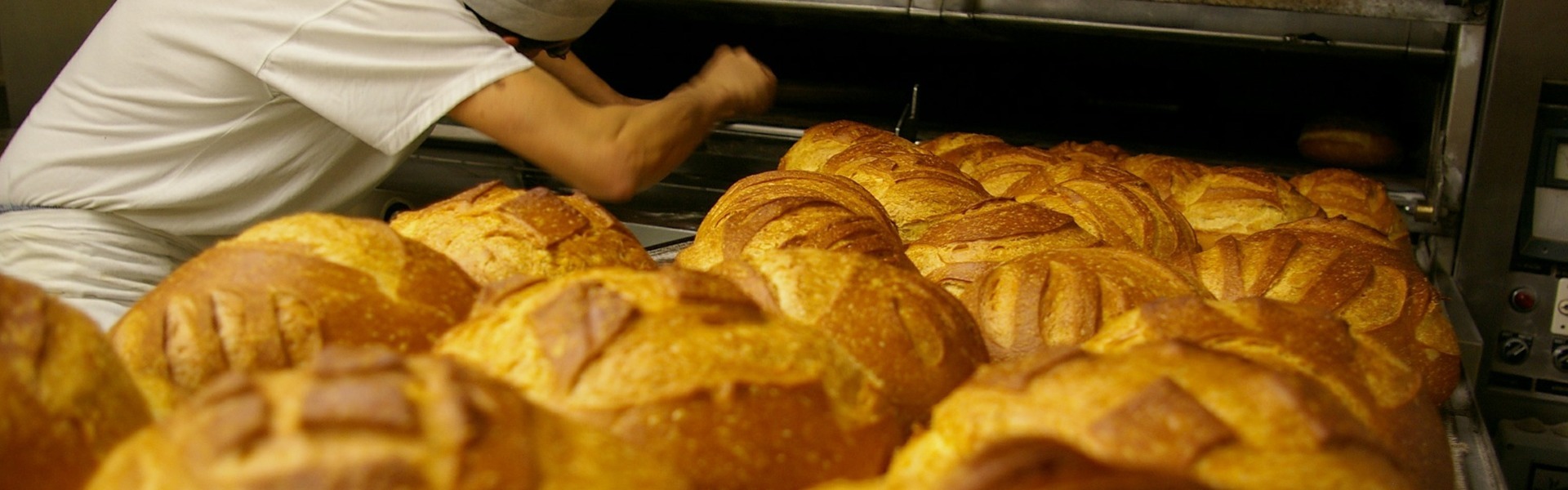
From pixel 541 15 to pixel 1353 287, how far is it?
1577 mm

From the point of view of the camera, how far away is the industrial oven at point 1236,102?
2.86 metres

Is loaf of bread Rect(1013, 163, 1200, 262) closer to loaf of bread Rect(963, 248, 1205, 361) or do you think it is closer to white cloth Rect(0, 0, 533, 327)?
loaf of bread Rect(963, 248, 1205, 361)

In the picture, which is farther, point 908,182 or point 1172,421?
point 908,182

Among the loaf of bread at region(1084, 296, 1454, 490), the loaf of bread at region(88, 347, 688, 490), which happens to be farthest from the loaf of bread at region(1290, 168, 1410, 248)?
the loaf of bread at region(88, 347, 688, 490)

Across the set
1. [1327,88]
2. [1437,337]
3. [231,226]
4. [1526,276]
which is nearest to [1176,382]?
[1437,337]

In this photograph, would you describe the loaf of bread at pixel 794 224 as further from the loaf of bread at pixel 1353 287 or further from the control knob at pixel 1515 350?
the control knob at pixel 1515 350

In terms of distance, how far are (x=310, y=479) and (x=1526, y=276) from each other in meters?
3.20

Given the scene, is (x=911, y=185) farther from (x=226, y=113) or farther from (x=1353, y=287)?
(x=226, y=113)

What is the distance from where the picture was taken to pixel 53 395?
30.1 inches

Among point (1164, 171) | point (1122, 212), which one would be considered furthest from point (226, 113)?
point (1164, 171)

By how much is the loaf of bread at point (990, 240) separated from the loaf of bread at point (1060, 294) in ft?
0.49

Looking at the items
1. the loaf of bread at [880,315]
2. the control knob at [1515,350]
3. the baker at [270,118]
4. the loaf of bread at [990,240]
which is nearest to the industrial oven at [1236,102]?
the control knob at [1515,350]

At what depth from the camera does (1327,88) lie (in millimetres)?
3945

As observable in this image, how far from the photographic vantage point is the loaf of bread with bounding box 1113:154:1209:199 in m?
2.86
